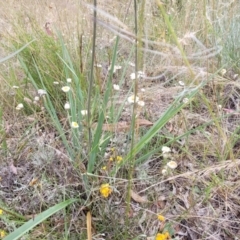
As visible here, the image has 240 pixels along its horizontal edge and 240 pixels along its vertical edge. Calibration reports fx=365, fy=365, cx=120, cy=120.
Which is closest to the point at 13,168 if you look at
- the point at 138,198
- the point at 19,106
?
the point at 19,106

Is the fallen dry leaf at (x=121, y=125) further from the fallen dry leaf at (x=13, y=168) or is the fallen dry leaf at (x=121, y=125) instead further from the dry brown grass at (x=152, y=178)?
the fallen dry leaf at (x=13, y=168)

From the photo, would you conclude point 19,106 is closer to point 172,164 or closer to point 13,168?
point 13,168

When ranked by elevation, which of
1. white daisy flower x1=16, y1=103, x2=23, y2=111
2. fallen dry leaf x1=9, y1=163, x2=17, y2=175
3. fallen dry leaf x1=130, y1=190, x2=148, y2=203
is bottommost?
fallen dry leaf x1=130, y1=190, x2=148, y2=203

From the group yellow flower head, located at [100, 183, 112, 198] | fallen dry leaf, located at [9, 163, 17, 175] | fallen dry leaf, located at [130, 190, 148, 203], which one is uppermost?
yellow flower head, located at [100, 183, 112, 198]

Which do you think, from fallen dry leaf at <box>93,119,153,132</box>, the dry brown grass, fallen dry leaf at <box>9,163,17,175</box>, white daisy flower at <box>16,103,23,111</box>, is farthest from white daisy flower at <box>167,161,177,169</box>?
white daisy flower at <box>16,103,23,111</box>

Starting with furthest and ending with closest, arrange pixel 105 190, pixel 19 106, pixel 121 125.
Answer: pixel 19 106 → pixel 121 125 → pixel 105 190

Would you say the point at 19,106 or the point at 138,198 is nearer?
the point at 138,198

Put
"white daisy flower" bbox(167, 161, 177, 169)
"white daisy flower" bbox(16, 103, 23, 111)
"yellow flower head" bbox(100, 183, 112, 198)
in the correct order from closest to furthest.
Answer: "yellow flower head" bbox(100, 183, 112, 198), "white daisy flower" bbox(167, 161, 177, 169), "white daisy flower" bbox(16, 103, 23, 111)

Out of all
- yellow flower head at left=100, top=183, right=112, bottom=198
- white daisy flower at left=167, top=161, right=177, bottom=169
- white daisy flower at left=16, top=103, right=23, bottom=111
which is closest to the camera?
yellow flower head at left=100, top=183, right=112, bottom=198

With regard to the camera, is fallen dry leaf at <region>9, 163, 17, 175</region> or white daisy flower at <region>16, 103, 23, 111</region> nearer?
fallen dry leaf at <region>9, 163, 17, 175</region>

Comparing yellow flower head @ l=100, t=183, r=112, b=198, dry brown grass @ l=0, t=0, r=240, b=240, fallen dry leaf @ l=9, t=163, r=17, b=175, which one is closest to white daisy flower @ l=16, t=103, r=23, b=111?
dry brown grass @ l=0, t=0, r=240, b=240

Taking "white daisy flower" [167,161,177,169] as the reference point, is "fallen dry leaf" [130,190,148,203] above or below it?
below

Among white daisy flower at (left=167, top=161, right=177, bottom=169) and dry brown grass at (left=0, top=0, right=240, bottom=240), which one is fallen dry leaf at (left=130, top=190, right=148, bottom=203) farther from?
white daisy flower at (left=167, top=161, right=177, bottom=169)

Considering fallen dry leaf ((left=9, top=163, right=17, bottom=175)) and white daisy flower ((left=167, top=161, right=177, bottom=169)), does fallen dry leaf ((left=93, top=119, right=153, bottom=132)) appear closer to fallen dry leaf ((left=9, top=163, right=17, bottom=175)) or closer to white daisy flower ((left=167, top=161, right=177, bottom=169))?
white daisy flower ((left=167, top=161, right=177, bottom=169))
